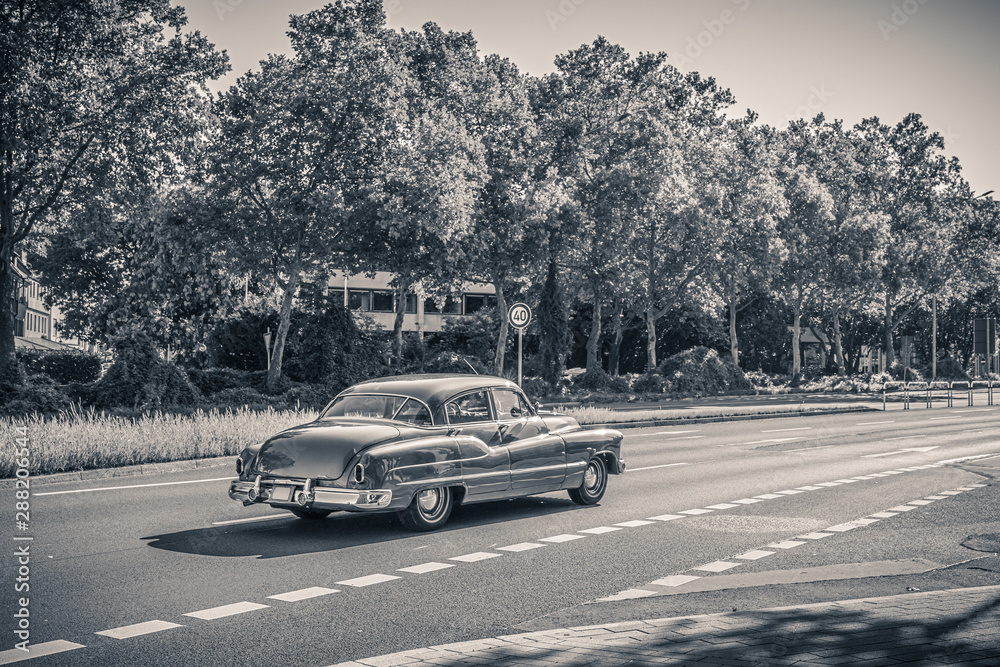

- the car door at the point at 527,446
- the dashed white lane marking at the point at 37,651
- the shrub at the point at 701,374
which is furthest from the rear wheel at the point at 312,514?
the shrub at the point at 701,374

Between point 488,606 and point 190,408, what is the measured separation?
21.9m

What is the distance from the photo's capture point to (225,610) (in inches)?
261

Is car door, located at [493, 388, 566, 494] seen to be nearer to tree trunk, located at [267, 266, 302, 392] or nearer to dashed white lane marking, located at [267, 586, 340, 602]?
dashed white lane marking, located at [267, 586, 340, 602]

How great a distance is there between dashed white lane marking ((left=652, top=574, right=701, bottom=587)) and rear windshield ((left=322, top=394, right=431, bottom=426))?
3.14 metres

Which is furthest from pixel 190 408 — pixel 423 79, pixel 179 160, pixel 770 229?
pixel 770 229

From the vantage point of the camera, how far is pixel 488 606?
22.4ft

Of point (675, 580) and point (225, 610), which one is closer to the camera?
point (225, 610)

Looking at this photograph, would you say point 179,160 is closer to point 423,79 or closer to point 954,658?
point 423,79

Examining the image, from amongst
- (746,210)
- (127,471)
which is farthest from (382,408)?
(746,210)

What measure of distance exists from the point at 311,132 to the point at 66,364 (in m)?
18.1

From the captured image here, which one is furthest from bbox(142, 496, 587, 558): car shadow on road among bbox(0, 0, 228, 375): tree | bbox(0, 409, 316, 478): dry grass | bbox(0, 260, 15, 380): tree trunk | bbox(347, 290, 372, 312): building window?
bbox(347, 290, 372, 312): building window

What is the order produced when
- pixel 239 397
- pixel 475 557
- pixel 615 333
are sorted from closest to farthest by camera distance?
1. pixel 475 557
2. pixel 239 397
3. pixel 615 333

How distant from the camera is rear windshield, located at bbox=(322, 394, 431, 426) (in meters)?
10.1

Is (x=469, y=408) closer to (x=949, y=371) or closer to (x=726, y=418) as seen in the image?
(x=726, y=418)
